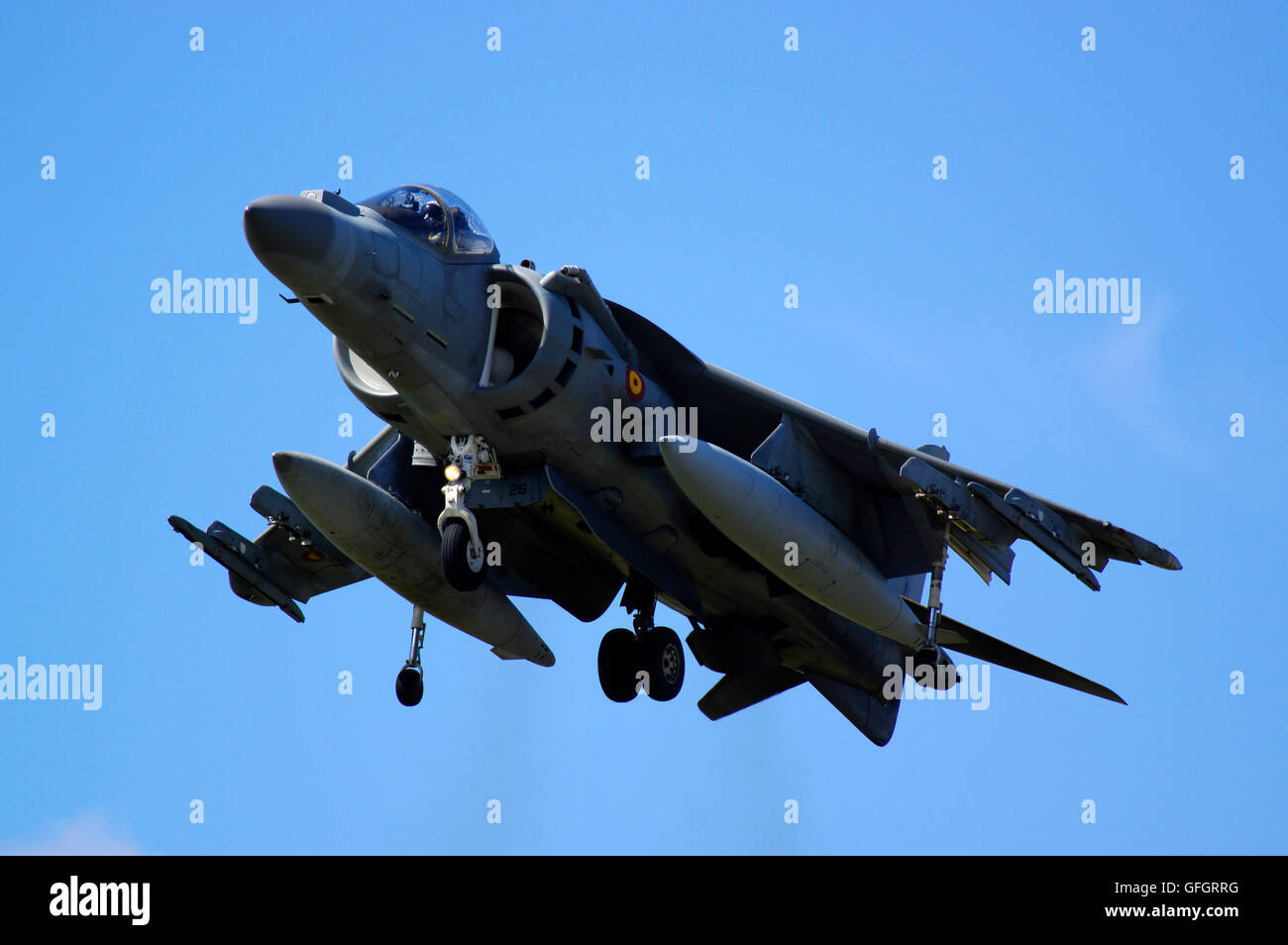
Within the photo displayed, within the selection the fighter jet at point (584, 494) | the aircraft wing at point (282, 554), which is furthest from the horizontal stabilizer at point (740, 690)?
the aircraft wing at point (282, 554)

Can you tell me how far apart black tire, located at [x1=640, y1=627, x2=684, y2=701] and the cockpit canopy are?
4208mm

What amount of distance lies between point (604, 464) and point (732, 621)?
125 inches

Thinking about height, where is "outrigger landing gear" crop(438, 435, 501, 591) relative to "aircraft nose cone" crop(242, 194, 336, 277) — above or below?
below

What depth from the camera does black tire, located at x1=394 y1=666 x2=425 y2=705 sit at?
1758 centimetres

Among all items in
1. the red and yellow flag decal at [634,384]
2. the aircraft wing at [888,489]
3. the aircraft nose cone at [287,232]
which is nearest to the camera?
the aircraft nose cone at [287,232]

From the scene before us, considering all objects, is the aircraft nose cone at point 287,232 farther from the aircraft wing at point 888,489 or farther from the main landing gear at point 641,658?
the main landing gear at point 641,658

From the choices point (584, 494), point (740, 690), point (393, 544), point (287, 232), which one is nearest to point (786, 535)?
point (584, 494)

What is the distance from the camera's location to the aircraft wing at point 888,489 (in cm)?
1700

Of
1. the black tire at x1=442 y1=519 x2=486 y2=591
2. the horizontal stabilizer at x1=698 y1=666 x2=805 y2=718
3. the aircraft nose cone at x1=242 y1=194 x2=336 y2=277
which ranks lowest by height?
the horizontal stabilizer at x1=698 y1=666 x2=805 y2=718

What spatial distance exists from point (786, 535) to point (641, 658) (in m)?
2.34

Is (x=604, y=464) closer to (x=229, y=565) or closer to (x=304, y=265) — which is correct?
(x=304, y=265)

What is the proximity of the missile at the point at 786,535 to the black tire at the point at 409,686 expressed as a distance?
3531 mm

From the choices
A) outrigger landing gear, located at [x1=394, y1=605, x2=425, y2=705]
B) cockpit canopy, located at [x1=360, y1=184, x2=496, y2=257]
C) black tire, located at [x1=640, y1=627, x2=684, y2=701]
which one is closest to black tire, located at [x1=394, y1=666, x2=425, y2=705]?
outrigger landing gear, located at [x1=394, y1=605, x2=425, y2=705]

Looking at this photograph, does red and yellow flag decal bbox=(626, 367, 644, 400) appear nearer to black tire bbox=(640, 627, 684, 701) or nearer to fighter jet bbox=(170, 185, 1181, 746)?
fighter jet bbox=(170, 185, 1181, 746)
